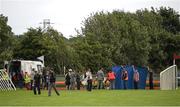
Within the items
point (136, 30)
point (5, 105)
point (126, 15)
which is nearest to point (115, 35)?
point (136, 30)

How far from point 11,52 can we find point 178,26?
28.7m

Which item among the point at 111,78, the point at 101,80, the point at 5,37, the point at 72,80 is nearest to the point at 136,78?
the point at 111,78

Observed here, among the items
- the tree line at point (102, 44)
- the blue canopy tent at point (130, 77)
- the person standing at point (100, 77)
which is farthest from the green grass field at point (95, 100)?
the tree line at point (102, 44)

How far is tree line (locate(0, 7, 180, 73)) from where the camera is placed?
6525cm

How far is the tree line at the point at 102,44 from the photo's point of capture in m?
65.2

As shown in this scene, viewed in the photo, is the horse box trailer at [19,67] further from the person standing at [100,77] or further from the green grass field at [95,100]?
the green grass field at [95,100]

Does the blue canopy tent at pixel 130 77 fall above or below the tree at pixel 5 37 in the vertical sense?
below

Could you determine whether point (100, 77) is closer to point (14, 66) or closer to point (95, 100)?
point (14, 66)

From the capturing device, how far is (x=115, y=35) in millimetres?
70750

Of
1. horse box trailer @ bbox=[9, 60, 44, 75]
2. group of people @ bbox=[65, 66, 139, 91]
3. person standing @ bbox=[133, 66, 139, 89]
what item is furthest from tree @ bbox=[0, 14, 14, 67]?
person standing @ bbox=[133, 66, 139, 89]

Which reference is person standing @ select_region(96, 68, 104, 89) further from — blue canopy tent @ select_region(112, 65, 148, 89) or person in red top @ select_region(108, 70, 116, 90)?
blue canopy tent @ select_region(112, 65, 148, 89)

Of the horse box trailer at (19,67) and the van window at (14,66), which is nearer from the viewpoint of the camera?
the horse box trailer at (19,67)

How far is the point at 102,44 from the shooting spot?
67125 millimetres

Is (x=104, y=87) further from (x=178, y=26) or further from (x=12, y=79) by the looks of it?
(x=178, y=26)
